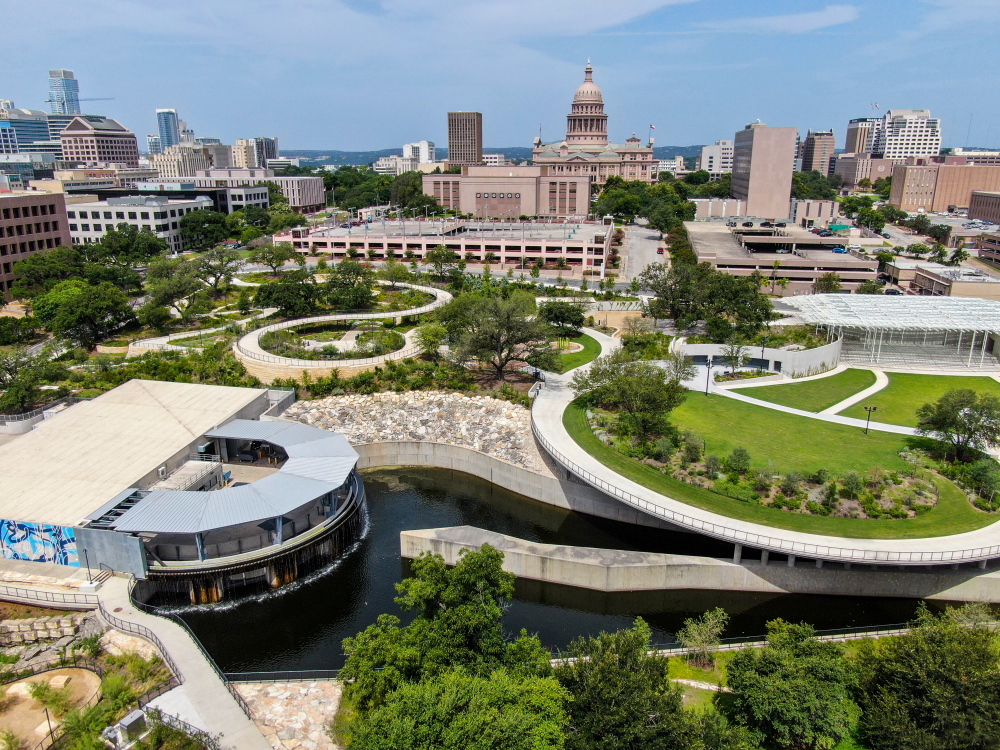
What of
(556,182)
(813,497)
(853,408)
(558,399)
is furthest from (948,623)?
(556,182)

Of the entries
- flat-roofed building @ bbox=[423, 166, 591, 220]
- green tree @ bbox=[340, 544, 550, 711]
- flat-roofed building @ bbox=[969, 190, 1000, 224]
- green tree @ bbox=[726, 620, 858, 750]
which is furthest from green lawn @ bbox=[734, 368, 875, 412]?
flat-roofed building @ bbox=[969, 190, 1000, 224]

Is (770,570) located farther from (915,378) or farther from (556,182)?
(556,182)

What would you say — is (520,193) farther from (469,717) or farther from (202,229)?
(469,717)

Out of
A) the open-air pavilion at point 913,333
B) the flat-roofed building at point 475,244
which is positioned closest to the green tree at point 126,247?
the flat-roofed building at point 475,244

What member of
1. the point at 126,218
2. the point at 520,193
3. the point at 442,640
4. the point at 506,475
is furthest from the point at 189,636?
the point at 520,193

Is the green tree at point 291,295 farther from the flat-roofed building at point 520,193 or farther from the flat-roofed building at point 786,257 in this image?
the flat-roofed building at point 520,193

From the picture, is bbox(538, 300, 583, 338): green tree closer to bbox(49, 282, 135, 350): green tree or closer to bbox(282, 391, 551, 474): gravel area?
bbox(282, 391, 551, 474): gravel area
